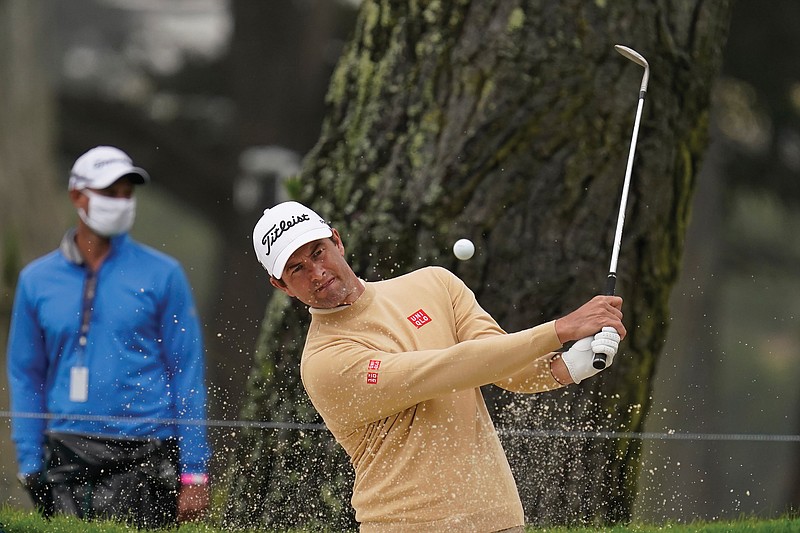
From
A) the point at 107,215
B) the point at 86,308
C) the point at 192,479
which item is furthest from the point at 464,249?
the point at 107,215

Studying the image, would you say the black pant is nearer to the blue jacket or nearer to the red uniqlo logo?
the blue jacket

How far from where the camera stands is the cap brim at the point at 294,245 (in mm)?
3225

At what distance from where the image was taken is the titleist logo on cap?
3.27 metres

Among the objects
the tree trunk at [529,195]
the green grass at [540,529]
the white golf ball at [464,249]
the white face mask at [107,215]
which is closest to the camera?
the white golf ball at [464,249]

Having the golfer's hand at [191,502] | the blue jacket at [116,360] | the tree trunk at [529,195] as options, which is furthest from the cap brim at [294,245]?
the golfer's hand at [191,502]

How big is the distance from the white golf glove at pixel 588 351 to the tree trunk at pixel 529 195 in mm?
1315

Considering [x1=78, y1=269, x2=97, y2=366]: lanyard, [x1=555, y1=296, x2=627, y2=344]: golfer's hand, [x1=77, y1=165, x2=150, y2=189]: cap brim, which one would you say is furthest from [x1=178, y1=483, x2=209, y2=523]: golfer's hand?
[x1=555, y1=296, x2=627, y2=344]: golfer's hand

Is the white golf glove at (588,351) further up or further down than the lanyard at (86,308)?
further up

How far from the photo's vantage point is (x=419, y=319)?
10.8 ft

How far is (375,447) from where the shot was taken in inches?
127

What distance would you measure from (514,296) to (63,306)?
1538mm

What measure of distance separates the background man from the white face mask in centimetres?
25

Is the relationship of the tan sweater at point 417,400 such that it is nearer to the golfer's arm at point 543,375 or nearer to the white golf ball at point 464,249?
the golfer's arm at point 543,375

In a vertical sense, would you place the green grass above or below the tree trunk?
below
